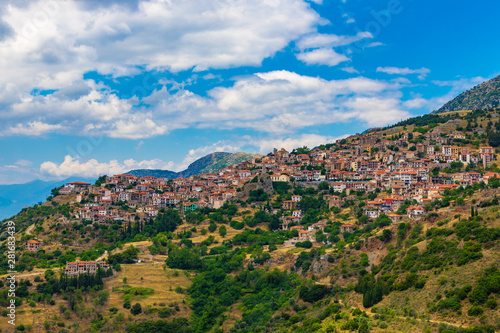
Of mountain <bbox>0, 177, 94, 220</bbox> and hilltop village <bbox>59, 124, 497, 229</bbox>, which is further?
mountain <bbox>0, 177, 94, 220</bbox>

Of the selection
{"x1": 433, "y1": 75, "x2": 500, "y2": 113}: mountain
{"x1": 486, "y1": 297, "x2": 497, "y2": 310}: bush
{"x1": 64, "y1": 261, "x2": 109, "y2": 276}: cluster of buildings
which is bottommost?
{"x1": 64, "y1": 261, "x2": 109, "y2": 276}: cluster of buildings

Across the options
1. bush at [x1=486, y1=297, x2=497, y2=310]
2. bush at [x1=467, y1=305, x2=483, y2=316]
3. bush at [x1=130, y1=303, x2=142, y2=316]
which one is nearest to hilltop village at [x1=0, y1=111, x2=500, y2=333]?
bush at [x1=467, y1=305, x2=483, y2=316]

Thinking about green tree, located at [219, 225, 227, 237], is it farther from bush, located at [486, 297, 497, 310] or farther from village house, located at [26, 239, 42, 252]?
bush, located at [486, 297, 497, 310]

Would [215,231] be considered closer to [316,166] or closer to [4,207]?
[316,166]

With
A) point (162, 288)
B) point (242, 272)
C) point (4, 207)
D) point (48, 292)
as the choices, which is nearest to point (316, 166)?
point (242, 272)

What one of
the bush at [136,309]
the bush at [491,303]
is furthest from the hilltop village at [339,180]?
the bush at [491,303]

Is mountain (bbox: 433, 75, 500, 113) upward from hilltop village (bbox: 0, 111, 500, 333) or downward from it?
upward

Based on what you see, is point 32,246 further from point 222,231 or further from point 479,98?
point 479,98
